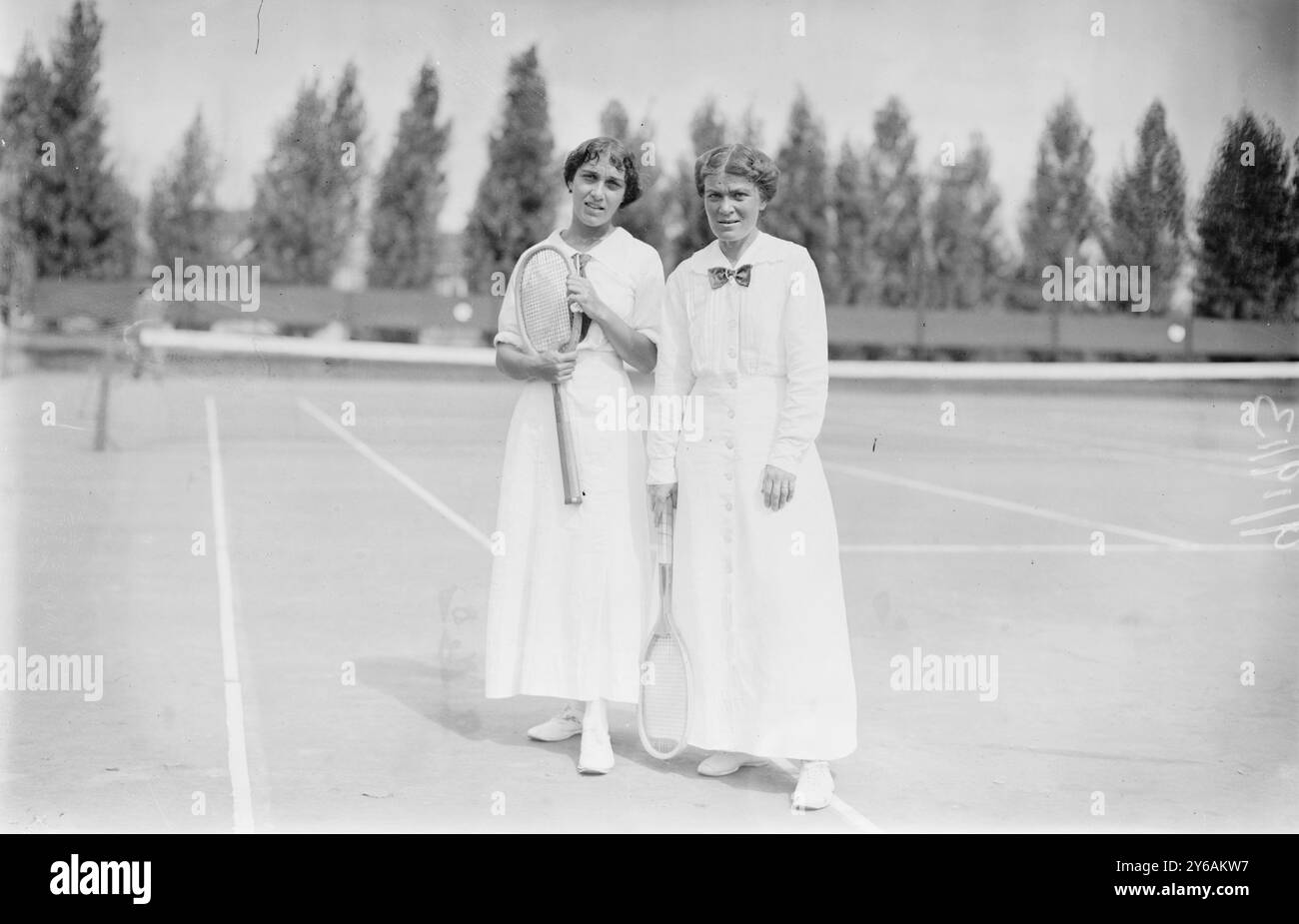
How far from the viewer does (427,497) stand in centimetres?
1096

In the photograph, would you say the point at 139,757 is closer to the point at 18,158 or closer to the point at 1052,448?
the point at 1052,448

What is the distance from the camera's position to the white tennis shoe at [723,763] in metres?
4.59

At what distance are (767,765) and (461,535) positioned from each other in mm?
4744

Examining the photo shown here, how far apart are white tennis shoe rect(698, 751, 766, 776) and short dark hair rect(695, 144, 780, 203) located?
1.62 m

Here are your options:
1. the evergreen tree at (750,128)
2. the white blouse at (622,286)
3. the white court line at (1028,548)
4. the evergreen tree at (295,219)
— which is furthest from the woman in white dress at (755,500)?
the evergreen tree at (295,219)

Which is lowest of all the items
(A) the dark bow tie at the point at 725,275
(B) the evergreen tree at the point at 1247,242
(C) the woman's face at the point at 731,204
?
(A) the dark bow tie at the point at 725,275

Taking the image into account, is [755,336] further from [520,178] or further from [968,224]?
[968,224]

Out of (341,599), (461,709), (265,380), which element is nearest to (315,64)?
(265,380)

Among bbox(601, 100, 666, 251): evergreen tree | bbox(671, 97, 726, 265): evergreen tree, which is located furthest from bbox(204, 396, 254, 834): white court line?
bbox(671, 97, 726, 265): evergreen tree

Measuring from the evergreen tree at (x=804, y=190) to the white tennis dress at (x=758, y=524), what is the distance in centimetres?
1895

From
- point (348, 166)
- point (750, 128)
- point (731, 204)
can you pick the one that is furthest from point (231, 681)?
point (348, 166)

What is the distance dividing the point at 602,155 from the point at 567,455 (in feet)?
2.89

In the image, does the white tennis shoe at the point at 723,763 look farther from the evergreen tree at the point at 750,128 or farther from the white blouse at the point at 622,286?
the evergreen tree at the point at 750,128
